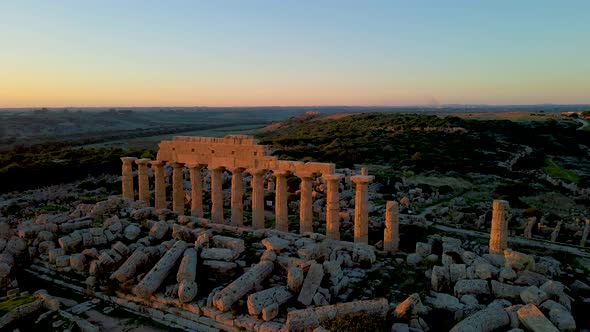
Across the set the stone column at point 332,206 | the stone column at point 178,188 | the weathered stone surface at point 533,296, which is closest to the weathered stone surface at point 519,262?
the weathered stone surface at point 533,296

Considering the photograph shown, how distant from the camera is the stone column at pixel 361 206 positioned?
1708cm

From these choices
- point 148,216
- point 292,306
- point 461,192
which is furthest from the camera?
point 461,192

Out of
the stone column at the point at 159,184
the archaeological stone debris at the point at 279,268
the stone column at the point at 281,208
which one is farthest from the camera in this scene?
the stone column at the point at 159,184

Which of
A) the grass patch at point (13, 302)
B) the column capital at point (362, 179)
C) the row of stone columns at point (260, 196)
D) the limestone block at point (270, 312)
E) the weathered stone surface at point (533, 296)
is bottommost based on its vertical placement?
the grass patch at point (13, 302)

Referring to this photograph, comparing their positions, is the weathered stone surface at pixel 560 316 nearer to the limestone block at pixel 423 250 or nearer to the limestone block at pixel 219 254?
the limestone block at pixel 423 250

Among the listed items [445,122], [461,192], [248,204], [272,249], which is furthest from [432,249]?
[445,122]

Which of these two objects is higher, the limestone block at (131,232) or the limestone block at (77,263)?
the limestone block at (131,232)

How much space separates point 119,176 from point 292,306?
28.0 meters

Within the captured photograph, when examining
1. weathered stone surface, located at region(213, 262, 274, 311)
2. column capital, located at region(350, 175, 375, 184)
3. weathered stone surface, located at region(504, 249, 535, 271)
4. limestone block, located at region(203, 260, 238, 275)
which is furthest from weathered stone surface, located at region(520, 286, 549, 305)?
limestone block, located at region(203, 260, 238, 275)

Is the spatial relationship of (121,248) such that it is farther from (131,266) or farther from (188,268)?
(188,268)

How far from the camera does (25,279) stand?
637 inches

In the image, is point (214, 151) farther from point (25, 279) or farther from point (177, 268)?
point (25, 279)

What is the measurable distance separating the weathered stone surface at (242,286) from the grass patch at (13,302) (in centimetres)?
599

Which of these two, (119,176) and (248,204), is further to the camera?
(119,176)
